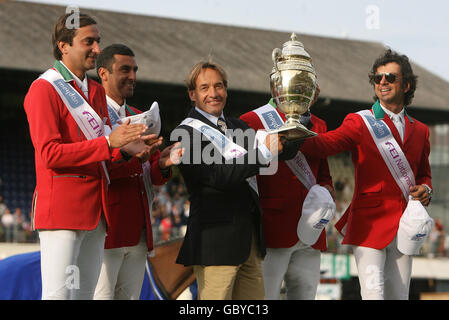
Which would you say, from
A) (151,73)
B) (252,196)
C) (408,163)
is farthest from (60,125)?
(151,73)

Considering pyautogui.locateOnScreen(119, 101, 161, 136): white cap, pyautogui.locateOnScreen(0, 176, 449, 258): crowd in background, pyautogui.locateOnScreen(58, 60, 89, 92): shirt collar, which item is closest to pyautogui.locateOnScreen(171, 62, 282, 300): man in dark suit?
pyautogui.locateOnScreen(119, 101, 161, 136): white cap

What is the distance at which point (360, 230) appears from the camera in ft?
12.0

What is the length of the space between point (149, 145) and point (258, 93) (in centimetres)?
1247

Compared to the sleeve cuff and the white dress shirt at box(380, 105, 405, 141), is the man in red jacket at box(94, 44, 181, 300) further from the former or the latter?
the white dress shirt at box(380, 105, 405, 141)

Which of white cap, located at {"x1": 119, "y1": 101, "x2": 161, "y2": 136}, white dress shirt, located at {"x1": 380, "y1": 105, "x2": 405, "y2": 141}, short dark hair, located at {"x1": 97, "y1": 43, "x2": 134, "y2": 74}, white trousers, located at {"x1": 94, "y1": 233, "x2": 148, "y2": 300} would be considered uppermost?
short dark hair, located at {"x1": 97, "y1": 43, "x2": 134, "y2": 74}

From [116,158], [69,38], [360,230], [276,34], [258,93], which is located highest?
[276,34]

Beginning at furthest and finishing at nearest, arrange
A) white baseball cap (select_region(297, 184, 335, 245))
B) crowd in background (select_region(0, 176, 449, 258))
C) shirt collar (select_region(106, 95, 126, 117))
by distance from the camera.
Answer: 1. crowd in background (select_region(0, 176, 449, 258))
2. shirt collar (select_region(106, 95, 126, 117))
3. white baseball cap (select_region(297, 184, 335, 245))

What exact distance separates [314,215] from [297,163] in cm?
32

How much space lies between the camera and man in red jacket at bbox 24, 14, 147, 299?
2834mm

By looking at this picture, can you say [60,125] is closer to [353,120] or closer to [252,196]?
[252,196]

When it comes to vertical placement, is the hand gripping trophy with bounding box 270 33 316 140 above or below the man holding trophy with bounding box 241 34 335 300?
above

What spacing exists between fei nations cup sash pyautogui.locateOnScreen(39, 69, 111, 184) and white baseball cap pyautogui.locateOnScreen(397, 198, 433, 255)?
4.99 feet

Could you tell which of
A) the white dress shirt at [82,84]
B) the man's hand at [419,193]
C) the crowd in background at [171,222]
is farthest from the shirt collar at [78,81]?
the crowd in background at [171,222]
